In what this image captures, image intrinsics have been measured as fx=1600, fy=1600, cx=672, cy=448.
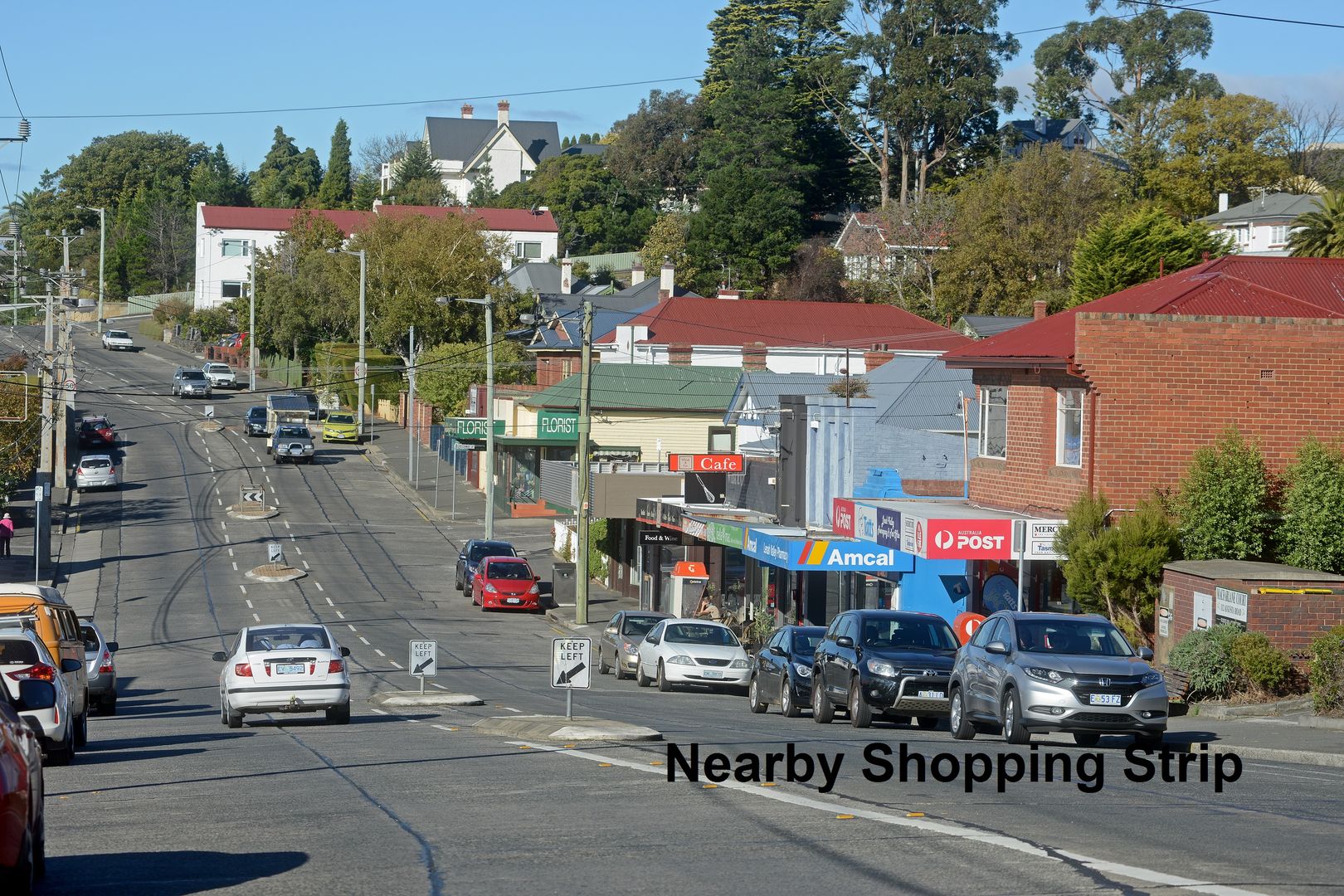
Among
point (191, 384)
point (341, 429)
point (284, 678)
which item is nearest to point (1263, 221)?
point (341, 429)

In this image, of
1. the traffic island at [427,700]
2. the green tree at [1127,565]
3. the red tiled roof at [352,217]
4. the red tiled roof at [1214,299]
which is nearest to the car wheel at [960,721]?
the green tree at [1127,565]

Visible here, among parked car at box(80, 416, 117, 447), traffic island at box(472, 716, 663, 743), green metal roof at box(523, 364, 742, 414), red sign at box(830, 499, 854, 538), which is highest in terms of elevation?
green metal roof at box(523, 364, 742, 414)

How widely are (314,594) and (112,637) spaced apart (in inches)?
307

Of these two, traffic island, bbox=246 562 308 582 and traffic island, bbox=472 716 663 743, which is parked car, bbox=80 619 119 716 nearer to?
traffic island, bbox=472 716 663 743

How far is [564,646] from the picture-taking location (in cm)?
1969

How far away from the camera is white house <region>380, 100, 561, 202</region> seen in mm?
150750

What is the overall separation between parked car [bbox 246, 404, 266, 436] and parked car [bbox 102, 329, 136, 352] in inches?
1422

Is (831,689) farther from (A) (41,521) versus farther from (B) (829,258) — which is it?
(B) (829,258)

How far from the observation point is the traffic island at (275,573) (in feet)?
171

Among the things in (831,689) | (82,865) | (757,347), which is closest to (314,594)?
(757,347)

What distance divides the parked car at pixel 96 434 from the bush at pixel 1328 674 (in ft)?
223

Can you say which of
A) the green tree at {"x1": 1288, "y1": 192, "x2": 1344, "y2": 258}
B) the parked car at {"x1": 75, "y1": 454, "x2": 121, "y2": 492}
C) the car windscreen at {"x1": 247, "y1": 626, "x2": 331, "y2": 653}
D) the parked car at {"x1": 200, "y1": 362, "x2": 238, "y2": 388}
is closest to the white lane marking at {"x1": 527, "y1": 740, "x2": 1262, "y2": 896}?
the car windscreen at {"x1": 247, "y1": 626, "x2": 331, "y2": 653}

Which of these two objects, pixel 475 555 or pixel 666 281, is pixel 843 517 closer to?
pixel 475 555

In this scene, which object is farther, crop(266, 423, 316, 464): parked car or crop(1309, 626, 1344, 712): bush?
crop(266, 423, 316, 464): parked car
